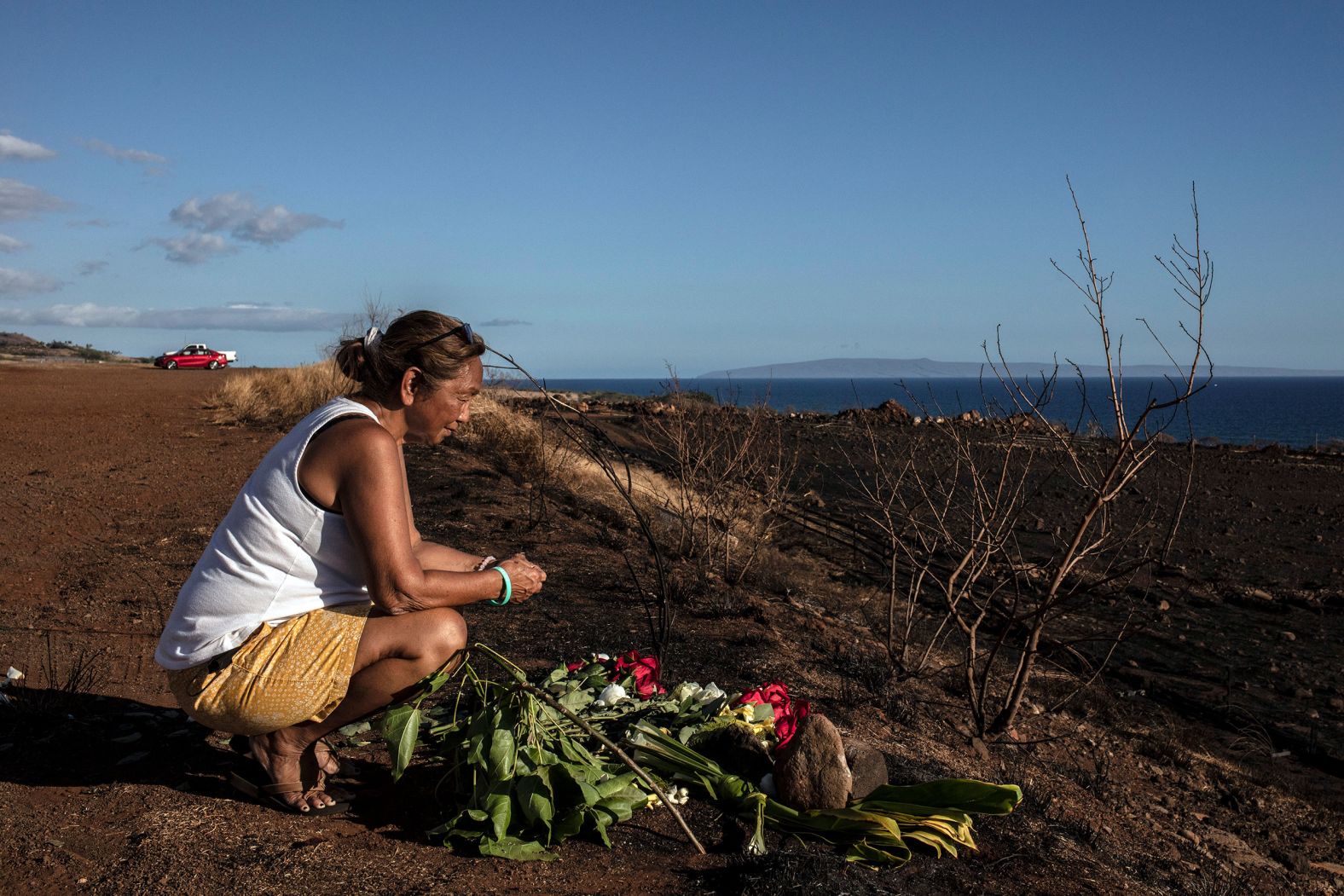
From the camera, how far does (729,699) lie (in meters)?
3.18

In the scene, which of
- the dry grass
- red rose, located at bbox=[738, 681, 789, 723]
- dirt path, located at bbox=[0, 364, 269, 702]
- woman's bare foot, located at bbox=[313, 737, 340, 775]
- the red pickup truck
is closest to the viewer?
woman's bare foot, located at bbox=[313, 737, 340, 775]

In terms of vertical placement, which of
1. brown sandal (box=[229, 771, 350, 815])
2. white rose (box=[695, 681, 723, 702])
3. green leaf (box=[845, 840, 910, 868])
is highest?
white rose (box=[695, 681, 723, 702])

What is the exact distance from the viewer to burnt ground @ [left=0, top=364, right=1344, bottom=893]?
2.36m

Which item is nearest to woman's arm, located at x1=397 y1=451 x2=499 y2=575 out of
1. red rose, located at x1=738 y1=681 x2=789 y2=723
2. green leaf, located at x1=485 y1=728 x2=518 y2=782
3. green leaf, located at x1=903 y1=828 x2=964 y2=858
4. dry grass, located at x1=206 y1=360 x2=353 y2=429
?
green leaf, located at x1=485 y1=728 x2=518 y2=782

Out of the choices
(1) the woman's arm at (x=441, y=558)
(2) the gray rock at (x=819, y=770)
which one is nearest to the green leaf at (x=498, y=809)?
(1) the woman's arm at (x=441, y=558)

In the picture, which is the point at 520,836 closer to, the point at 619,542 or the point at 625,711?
the point at 625,711

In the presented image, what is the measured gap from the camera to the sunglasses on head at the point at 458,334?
2.45m

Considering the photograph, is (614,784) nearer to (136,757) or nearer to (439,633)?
(439,633)

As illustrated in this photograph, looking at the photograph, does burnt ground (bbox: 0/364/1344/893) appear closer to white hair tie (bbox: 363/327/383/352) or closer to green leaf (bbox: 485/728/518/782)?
green leaf (bbox: 485/728/518/782)

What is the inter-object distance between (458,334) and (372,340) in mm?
209

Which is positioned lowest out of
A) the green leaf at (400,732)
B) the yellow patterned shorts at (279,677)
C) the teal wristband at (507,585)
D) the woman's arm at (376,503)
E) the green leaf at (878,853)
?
the green leaf at (878,853)

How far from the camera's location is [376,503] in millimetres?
2271

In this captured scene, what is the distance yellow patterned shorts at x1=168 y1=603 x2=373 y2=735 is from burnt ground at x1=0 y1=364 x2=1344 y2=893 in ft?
0.99

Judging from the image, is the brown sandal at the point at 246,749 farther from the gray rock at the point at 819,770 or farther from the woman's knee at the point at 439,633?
the gray rock at the point at 819,770
